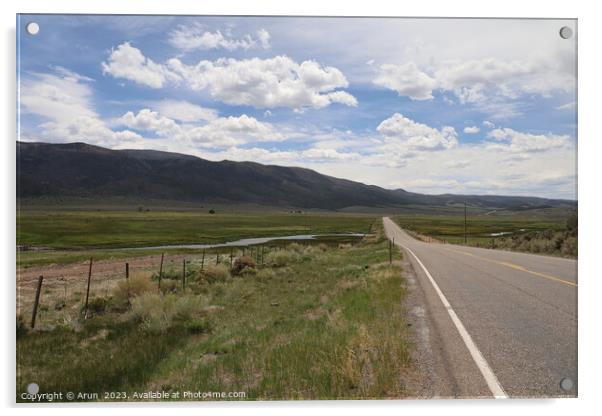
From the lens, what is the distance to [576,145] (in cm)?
670

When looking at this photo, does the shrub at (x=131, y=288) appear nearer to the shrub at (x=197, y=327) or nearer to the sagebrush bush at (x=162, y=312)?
the sagebrush bush at (x=162, y=312)

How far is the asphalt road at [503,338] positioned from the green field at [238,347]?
63 cm

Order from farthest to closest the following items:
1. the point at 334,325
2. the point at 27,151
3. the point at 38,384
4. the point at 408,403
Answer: the point at 334,325 < the point at 27,151 < the point at 38,384 < the point at 408,403

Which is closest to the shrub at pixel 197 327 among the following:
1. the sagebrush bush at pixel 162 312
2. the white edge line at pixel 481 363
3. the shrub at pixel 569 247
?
the sagebrush bush at pixel 162 312

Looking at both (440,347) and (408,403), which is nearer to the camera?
(408,403)

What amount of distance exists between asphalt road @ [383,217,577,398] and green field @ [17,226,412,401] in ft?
2.06

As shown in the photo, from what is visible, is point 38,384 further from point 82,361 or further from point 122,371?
point 82,361

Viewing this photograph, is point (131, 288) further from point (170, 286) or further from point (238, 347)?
point (238, 347)

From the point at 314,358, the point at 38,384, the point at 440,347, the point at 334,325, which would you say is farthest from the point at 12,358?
the point at 440,347

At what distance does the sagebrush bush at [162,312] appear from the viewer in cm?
1139

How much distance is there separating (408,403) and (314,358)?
1577 mm

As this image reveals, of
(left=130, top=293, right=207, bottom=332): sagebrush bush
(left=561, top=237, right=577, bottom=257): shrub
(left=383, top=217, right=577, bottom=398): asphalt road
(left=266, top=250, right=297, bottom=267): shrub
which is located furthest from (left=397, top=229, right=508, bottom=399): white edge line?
(left=266, top=250, right=297, bottom=267): shrub

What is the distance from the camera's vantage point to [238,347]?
8461 millimetres

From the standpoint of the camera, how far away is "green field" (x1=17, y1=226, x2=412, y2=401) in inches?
227
